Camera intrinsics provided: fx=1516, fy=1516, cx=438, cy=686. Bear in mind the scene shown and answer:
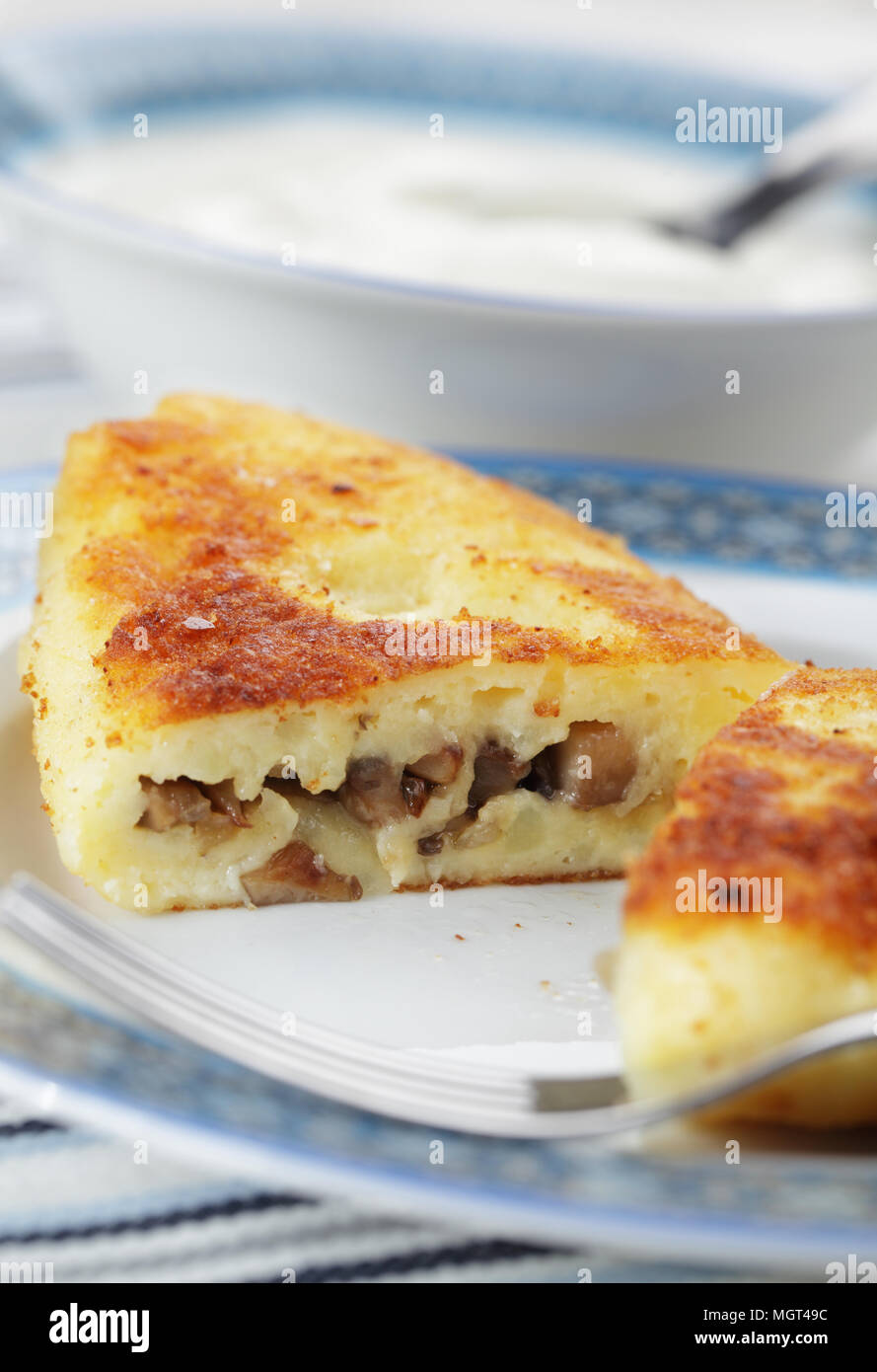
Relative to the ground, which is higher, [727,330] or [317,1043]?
[727,330]

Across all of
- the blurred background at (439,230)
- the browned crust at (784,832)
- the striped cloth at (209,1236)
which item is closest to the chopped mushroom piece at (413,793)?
the browned crust at (784,832)

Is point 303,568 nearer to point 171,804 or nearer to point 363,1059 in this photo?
point 171,804

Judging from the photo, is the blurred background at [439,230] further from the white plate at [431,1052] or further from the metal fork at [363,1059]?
the metal fork at [363,1059]

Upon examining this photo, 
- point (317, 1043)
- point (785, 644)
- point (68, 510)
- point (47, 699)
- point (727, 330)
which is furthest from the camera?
point (727, 330)

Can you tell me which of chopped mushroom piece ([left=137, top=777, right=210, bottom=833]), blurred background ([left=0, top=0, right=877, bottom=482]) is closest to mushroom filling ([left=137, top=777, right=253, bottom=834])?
chopped mushroom piece ([left=137, top=777, right=210, bottom=833])

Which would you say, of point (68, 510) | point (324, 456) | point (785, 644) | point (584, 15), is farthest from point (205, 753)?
point (584, 15)

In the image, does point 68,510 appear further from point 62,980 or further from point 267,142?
point 267,142

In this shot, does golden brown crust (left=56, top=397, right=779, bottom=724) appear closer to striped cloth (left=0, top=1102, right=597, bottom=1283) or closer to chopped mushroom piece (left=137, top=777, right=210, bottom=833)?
chopped mushroom piece (left=137, top=777, right=210, bottom=833)
